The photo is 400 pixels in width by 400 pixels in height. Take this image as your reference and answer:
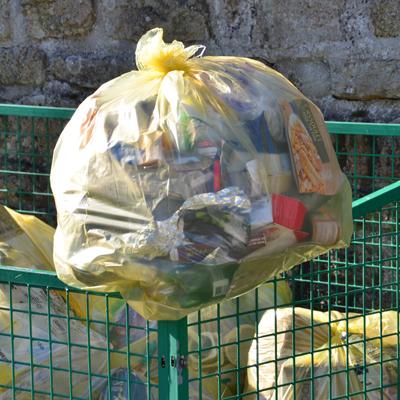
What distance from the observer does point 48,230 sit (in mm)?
2846

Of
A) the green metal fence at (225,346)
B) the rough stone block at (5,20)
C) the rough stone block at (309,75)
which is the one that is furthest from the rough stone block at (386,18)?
the rough stone block at (5,20)

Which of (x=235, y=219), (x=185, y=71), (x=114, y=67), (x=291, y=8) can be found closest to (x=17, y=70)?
(x=114, y=67)

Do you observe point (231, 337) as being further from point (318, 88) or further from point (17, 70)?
point (17, 70)

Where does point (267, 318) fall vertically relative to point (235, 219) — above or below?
below

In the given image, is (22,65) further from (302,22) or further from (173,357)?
(173,357)

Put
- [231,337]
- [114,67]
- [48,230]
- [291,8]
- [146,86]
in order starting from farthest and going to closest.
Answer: [114,67] < [291,8] < [48,230] < [231,337] < [146,86]

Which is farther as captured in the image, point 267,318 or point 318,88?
point 318,88

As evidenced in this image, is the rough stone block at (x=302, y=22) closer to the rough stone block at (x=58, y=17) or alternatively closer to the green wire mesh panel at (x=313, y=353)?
the rough stone block at (x=58, y=17)

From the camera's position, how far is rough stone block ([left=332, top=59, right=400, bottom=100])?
9.71ft

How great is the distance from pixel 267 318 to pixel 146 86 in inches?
30.7

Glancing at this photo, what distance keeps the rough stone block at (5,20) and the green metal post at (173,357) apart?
71.1 inches

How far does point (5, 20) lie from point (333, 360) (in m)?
1.67

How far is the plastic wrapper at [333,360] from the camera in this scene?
7.54 feet

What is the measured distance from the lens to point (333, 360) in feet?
7.72
